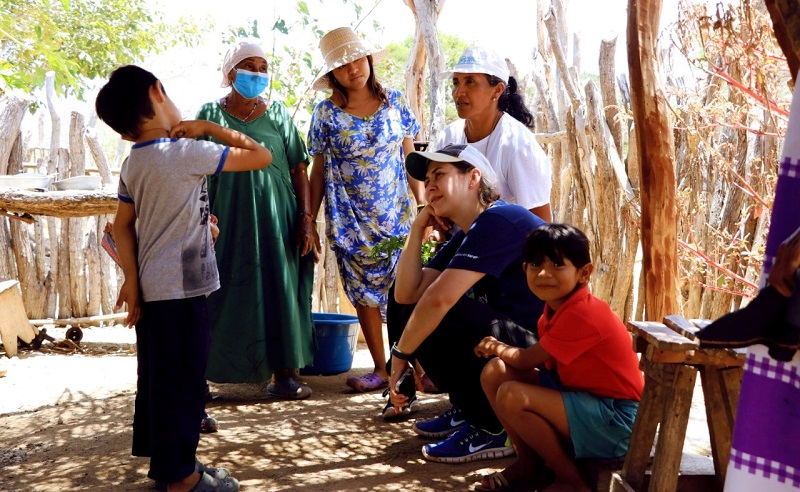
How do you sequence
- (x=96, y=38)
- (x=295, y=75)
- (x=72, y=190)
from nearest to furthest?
(x=72, y=190) < (x=295, y=75) < (x=96, y=38)

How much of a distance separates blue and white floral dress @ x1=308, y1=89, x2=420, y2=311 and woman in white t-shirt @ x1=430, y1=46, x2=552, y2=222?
78cm

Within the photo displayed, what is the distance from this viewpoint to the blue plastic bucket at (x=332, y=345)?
5.25m

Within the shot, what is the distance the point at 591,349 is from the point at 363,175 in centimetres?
222

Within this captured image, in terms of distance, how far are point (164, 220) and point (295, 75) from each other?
696cm

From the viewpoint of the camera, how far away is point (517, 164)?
3898mm

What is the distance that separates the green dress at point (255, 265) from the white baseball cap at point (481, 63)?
116cm

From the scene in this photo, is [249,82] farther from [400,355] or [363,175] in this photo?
[400,355]

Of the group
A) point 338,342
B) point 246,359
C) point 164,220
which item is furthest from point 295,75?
point 164,220

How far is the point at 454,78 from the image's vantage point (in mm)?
4039

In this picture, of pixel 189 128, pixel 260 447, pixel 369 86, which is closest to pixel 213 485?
pixel 260 447

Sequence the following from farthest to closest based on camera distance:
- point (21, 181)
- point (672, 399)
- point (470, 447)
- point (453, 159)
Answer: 1. point (21, 181)
2. point (470, 447)
3. point (453, 159)
4. point (672, 399)

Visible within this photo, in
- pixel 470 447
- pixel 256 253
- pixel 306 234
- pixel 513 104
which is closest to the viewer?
pixel 470 447

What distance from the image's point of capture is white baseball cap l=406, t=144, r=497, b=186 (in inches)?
130

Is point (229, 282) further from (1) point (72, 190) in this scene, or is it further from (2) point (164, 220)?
(1) point (72, 190)
